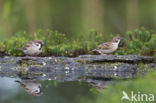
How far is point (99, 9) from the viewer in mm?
16922

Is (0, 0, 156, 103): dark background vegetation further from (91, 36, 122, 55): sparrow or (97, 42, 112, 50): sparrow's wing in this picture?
(97, 42, 112, 50): sparrow's wing

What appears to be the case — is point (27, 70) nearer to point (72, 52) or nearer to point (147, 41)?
point (72, 52)

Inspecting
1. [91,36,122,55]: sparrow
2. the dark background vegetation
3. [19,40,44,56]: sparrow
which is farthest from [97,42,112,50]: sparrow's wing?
[19,40,44,56]: sparrow

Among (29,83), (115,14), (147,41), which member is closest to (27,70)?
(29,83)

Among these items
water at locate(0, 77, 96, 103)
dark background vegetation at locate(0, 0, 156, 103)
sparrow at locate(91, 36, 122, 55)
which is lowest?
water at locate(0, 77, 96, 103)

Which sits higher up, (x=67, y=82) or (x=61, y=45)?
(x=61, y=45)

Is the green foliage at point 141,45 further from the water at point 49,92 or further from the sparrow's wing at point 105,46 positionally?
the water at point 49,92

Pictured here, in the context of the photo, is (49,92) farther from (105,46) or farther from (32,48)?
(105,46)

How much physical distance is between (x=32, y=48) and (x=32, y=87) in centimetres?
168

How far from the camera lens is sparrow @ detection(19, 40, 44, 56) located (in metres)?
9.70

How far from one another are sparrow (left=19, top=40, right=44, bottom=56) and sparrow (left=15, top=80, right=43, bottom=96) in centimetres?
126

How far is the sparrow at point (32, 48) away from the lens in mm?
9695

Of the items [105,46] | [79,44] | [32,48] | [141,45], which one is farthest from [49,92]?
[141,45]

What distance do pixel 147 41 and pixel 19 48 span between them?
120 inches
